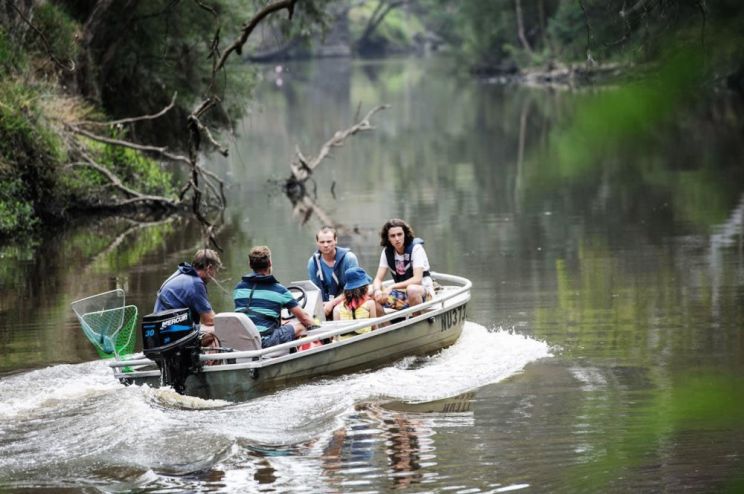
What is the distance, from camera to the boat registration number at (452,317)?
12680 mm

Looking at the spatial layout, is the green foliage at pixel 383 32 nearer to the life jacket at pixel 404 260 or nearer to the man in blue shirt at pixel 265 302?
the life jacket at pixel 404 260

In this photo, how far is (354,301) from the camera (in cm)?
1239

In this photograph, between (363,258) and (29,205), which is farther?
(29,205)

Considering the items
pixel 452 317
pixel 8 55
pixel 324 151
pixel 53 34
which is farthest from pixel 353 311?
pixel 324 151

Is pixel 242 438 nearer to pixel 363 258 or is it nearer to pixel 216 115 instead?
pixel 363 258

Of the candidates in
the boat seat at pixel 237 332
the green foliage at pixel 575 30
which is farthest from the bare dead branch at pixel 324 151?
the boat seat at pixel 237 332

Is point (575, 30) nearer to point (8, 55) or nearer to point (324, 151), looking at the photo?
point (8, 55)

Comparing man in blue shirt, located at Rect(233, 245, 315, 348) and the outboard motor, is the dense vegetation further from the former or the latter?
the outboard motor

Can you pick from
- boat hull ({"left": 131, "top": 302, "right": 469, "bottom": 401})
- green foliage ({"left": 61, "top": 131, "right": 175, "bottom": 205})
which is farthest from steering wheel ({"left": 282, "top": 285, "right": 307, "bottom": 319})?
green foliage ({"left": 61, "top": 131, "right": 175, "bottom": 205})

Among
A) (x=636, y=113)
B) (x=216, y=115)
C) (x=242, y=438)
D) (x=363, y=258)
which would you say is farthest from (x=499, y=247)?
(x=636, y=113)

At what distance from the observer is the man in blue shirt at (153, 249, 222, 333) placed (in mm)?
10742

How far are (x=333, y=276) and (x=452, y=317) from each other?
1373mm

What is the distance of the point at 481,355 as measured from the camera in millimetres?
12617

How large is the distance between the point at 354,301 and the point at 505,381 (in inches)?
77.3
